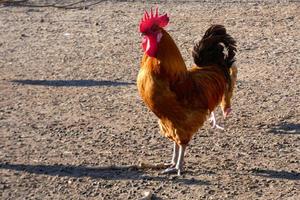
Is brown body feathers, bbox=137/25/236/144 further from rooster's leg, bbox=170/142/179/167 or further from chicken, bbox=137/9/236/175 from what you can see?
rooster's leg, bbox=170/142/179/167

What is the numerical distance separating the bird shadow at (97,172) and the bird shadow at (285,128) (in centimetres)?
152

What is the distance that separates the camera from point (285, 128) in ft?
23.4

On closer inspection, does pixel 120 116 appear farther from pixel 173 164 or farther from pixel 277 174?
pixel 277 174


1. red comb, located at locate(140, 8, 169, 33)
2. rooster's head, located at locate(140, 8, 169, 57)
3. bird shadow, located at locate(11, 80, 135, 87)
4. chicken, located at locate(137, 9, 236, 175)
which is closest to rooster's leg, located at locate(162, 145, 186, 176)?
chicken, located at locate(137, 9, 236, 175)

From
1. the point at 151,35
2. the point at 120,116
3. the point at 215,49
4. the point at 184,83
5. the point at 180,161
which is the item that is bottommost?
the point at 120,116

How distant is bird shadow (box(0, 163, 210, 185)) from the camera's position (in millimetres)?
6027

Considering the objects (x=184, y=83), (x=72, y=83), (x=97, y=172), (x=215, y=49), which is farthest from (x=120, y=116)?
(x=184, y=83)

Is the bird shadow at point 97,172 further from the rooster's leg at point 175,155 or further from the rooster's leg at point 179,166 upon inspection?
the rooster's leg at point 175,155

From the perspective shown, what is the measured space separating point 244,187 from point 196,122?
78cm

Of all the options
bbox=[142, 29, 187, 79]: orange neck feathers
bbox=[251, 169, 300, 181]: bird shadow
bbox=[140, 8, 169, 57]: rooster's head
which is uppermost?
bbox=[140, 8, 169, 57]: rooster's head

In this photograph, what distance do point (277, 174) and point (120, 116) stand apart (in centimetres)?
224

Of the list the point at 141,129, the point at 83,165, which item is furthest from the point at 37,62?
the point at 83,165

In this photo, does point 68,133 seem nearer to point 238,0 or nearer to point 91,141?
point 91,141

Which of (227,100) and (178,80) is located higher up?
(178,80)
